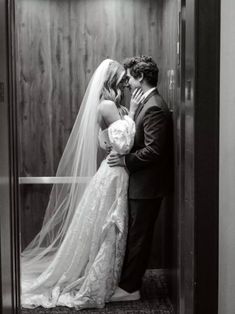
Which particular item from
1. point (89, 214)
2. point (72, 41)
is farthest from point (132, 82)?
point (89, 214)

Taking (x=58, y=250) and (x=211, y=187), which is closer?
(x=211, y=187)

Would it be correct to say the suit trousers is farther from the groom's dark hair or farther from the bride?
the groom's dark hair

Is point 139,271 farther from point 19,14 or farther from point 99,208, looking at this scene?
point 19,14

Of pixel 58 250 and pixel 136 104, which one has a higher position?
pixel 136 104

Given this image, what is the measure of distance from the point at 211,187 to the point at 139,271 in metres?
1.74

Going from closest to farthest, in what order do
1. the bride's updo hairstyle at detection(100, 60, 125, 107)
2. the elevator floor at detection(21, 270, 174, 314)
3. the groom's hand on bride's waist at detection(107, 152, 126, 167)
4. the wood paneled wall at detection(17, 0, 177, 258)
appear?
1. the elevator floor at detection(21, 270, 174, 314)
2. the groom's hand on bride's waist at detection(107, 152, 126, 167)
3. the bride's updo hairstyle at detection(100, 60, 125, 107)
4. the wood paneled wall at detection(17, 0, 177, 258)

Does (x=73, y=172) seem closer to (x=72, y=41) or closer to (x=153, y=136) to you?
(x=153, y=136)

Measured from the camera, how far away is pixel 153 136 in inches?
140

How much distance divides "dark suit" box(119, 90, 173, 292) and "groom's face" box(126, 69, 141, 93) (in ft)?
0.56

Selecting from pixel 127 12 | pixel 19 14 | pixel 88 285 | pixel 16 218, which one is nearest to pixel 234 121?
pixel 16 218

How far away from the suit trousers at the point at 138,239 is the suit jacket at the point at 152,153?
8cm

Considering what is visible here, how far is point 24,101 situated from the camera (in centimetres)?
433

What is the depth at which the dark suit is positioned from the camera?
11.7 feet

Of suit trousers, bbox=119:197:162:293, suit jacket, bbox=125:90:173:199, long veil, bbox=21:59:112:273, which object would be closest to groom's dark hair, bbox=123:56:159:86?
suit jacket, bbox=125:90:173:199
